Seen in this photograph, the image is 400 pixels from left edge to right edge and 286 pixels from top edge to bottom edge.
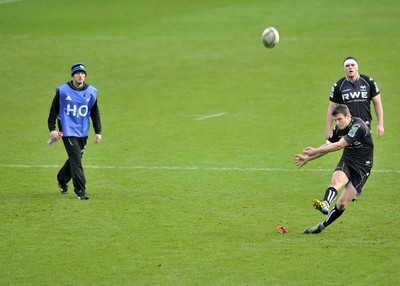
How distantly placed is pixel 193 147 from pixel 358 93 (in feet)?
20.9

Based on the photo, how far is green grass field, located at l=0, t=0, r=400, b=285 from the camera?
43.2 ft

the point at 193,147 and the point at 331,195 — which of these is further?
the point at 193,147

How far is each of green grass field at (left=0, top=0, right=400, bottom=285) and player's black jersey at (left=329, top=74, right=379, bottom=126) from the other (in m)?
1.70

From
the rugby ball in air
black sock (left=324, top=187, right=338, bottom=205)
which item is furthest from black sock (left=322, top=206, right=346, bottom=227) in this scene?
the rugby ball in air

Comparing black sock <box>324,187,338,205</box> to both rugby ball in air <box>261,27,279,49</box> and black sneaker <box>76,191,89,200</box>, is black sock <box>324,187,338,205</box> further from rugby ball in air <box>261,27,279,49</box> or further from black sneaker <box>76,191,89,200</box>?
rugby ball in air <box>261,27,279,49</box>

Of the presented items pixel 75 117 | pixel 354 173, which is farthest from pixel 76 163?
pixel 354 173

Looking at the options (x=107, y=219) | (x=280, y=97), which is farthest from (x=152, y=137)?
(x=107, y=219)

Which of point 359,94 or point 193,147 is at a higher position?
point 359,94

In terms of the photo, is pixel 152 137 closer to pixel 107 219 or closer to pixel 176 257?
pixel 107 219

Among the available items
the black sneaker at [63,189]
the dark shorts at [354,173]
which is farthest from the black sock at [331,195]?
the black sneaker at [63,189]

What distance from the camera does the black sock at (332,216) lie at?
1434cm

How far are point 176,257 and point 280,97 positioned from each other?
1610 cm

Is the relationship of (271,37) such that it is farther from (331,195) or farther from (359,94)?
(331,195)

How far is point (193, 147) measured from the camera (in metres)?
22.9
